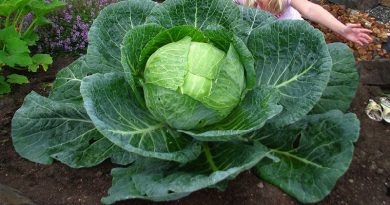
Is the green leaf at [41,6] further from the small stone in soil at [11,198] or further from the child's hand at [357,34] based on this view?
the child's hand at [357,34]

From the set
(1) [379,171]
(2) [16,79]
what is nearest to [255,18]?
(1) [379,171]

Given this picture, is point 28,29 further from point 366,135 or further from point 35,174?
point 366,135

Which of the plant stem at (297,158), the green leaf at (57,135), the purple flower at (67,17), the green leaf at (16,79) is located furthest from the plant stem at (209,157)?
the purple flower at (67,17)

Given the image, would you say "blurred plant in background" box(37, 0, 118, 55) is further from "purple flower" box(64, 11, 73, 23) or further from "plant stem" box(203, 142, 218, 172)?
"plant stem" box(203, 142, 218, 172)

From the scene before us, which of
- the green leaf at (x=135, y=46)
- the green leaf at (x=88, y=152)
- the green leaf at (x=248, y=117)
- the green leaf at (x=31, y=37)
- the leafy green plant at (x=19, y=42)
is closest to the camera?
the green leaf at (x=248, y=117)

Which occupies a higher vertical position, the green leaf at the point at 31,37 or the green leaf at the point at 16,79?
the green leaf at the point at 31,37

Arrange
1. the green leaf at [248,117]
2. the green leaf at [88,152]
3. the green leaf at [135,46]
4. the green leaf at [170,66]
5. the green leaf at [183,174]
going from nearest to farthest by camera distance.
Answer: the green leaf at [183,174], the green leaf at [248,117], the green leaf at [170,66], the green leaf at [135,46], the green leaf at [88,152]

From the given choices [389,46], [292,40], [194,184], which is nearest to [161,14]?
[292,40]

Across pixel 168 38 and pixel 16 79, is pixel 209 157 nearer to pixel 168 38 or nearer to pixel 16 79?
pixel 168 38
